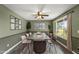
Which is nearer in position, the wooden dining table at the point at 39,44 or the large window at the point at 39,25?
the large window at the point at 39,25

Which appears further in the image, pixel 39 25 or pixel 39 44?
pixel 39 44

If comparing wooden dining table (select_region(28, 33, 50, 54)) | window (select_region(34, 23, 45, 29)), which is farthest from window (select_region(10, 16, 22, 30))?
wooden dining table (select_region(28, 33, 50, 54))

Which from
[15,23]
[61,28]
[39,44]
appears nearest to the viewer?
[15,23]

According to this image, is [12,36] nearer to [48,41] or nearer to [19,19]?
[19,19]

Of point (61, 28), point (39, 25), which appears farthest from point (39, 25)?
point (61, 28)

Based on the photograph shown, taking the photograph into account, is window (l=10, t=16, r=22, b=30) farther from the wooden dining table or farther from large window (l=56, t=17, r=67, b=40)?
large window (l=56, t=17, r=67, b=40)

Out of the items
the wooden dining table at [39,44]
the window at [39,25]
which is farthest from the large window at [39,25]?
the wooden dining table at [39,44]

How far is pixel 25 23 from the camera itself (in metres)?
2.22

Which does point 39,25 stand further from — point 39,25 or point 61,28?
point 61,28

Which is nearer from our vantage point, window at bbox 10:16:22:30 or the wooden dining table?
window at bbox 10:16:22:30

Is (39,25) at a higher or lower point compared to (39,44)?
higher

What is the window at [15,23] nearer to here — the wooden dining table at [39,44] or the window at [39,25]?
the window at [39,25]
